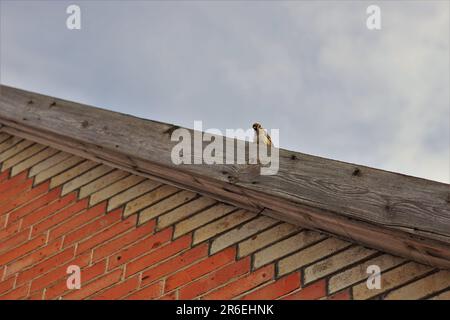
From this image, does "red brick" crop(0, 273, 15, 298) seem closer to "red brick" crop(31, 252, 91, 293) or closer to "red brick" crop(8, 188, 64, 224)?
"red brick" crop(31, 252, 91, 293)

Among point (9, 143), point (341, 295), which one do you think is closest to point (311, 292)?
point (341, 295)

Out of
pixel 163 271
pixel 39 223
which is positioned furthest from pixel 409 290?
pixel 39 223

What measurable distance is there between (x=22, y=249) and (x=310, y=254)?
173cm

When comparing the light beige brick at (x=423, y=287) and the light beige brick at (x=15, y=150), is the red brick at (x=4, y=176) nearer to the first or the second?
the light beige brick at (x=15, y=150)

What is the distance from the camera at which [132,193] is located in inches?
123

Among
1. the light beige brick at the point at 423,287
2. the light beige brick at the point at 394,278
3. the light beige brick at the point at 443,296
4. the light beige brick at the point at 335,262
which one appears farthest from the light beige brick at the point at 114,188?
the light beige brick at the point at 443,296

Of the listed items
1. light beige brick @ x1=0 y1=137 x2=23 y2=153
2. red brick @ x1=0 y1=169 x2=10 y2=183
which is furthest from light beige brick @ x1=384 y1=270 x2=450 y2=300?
light beige brick @ x1=0 y1=137 x2=23 y2=153

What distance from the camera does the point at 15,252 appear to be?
10.6 ft

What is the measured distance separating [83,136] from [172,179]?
1.87 feet

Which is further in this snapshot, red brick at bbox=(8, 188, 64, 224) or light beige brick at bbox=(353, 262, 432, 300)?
red brick at bbox=(8, 188, 64, 224)

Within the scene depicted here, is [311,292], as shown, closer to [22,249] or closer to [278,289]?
[278,289]

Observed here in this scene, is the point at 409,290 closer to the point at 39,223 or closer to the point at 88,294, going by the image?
the point at 88,294

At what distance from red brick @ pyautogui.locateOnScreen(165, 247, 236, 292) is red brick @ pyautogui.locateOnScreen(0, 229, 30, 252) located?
1.10 m

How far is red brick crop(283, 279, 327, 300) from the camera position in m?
2.30
